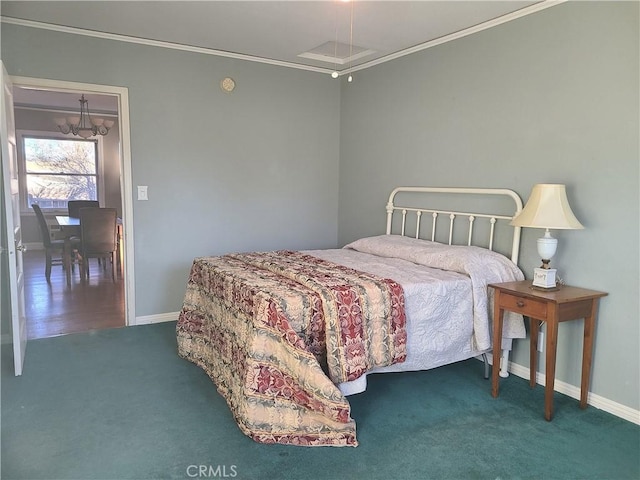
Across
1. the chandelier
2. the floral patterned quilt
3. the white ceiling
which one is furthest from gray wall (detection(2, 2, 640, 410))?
the chandelier

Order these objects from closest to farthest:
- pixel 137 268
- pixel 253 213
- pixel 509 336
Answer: pixel 509 336 < pixel 137 268 < pixel 253 213

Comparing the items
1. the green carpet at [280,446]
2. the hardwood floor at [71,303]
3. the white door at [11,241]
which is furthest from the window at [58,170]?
the green carpet at [280,446]

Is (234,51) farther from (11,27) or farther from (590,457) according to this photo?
(590,457)

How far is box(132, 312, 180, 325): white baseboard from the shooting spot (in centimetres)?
402

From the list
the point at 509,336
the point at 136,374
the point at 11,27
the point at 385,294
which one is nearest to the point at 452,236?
the point at 509,336

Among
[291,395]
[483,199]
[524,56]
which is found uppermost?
[524,56]

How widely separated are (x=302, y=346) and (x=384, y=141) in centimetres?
254

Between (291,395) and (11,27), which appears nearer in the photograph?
(291,395)

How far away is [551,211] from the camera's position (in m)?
2.50

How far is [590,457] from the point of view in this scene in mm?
2164

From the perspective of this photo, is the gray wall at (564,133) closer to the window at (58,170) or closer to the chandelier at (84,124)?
the chandelier at (84,124)

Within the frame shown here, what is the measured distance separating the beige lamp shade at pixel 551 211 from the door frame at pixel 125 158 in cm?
298

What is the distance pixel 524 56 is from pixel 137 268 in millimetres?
3307

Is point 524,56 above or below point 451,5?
below
